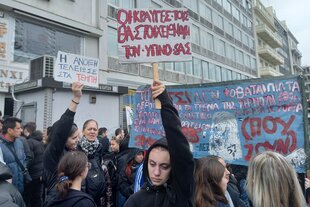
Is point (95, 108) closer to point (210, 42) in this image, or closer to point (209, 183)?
point (209, 183)

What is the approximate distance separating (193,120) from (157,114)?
0.61m

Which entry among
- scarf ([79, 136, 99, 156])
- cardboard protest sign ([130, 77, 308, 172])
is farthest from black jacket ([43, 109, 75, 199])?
cardboard protest sign ([130, 77, 308, 172])

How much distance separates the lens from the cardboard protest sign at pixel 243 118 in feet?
11.0

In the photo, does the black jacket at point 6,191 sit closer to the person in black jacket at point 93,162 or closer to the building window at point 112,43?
the person in black jacket at point 93,162

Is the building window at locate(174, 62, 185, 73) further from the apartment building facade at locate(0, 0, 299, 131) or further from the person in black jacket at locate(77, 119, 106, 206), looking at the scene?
the person in black jacket at locate(77, 119, 106, 206)

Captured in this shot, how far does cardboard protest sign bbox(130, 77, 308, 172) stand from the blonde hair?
60.7 inches

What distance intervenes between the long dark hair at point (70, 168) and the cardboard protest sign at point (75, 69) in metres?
1.33

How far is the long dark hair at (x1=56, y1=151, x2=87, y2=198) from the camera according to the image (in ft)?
7.76

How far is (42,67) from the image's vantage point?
32.0ft

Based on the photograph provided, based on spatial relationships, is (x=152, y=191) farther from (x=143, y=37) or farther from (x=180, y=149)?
(x=143, y=37)

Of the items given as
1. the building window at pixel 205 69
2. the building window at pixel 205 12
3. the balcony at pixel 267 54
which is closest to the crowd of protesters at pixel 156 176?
the building window at pixel 205 69

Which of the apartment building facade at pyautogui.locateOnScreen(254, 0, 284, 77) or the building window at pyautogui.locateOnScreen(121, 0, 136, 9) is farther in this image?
the apartment building facade at pyautogui.locateOnScreen(254, 0, 284, 77)

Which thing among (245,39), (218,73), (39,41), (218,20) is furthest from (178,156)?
(245,39)

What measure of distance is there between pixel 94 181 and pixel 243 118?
202 cm
